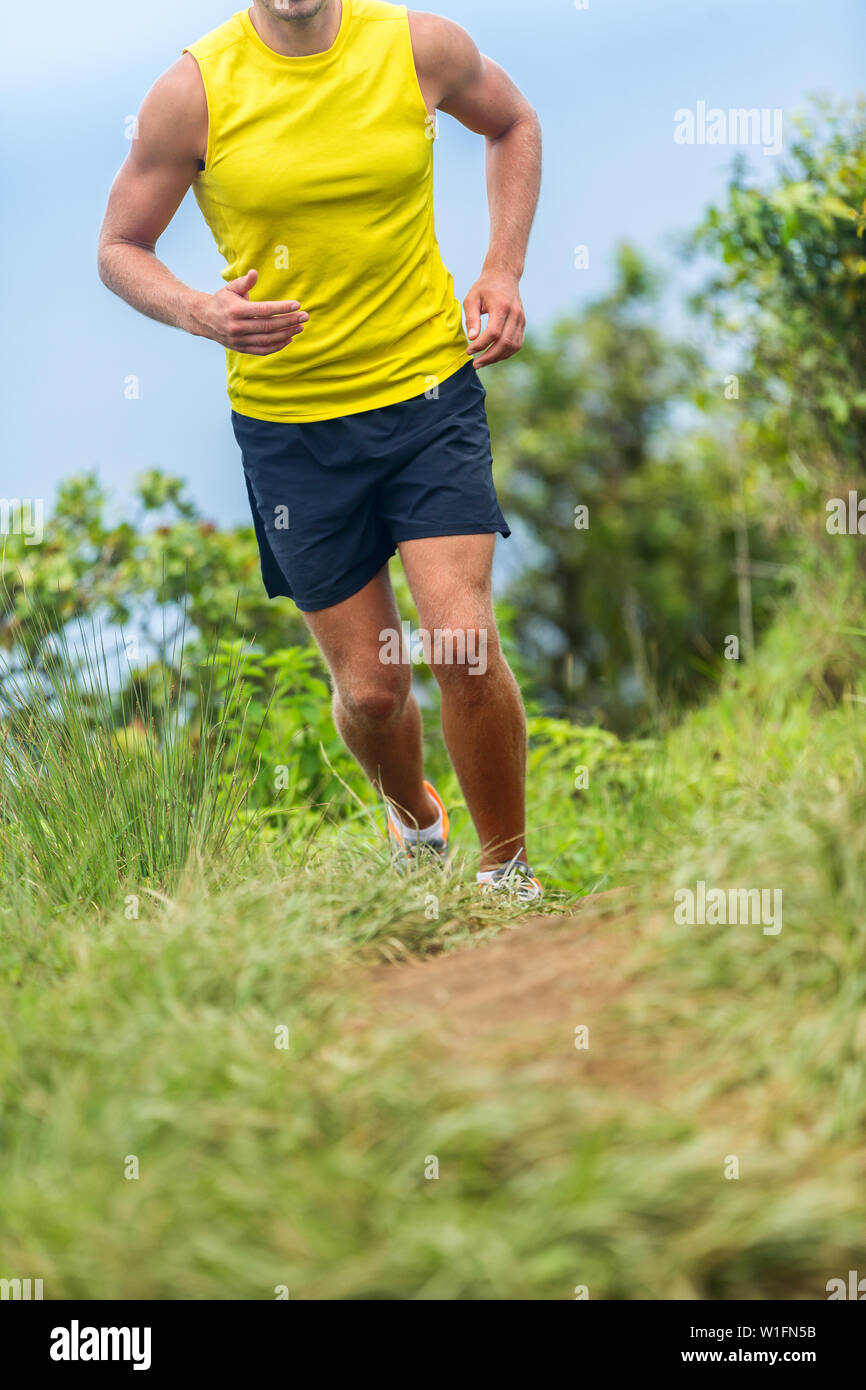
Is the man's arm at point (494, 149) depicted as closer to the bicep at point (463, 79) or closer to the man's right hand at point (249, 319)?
the bicep at point (463, 79)

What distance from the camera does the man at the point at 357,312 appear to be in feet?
9.82

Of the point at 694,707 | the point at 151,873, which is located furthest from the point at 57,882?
the point at 694,707

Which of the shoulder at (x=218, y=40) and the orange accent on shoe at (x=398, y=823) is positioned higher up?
the shoulder at (x=218, y=40)

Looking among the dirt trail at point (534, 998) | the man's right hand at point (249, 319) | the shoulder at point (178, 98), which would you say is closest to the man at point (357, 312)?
the shoulder at point (178, 98)

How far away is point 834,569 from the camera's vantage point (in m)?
5.30

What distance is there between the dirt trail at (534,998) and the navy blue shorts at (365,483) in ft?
3.74

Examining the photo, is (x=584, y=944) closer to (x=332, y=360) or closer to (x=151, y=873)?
(x=151, y=873)

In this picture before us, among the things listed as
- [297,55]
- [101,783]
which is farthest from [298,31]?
[101,783]

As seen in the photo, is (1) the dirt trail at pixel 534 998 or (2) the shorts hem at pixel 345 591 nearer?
(1) the dirt trail at pixel 534 998

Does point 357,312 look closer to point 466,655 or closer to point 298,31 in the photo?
point 298,31

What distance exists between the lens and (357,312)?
121 inches

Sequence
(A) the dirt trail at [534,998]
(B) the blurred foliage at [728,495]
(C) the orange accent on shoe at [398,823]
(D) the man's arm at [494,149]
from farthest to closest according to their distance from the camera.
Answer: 1. (B) the blurred foliage at [728,495]
2. (C) the orange accent on shoe at [398,823]
3. (D) the man's arm at [494,149]
4. (A) the dirt trail at [534,998]

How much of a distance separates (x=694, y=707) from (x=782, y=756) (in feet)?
6.68

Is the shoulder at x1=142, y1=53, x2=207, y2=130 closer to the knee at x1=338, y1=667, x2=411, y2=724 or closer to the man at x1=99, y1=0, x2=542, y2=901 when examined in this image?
the man at x1=99, y1=0, x2=542, y2=901
